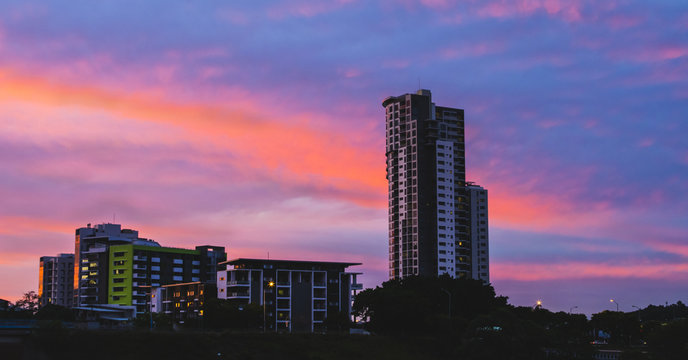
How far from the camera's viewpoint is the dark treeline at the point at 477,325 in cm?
10062

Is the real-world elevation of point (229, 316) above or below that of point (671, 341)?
below

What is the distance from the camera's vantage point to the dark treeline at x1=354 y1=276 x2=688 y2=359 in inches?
3962

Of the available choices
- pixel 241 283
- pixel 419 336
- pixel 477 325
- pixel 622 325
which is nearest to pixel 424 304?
pixel 419 336


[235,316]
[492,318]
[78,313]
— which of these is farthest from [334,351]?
[78,313]

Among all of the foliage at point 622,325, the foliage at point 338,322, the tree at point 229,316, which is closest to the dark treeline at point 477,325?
the foliage at point 622,325

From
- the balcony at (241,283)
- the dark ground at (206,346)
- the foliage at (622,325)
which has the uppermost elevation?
the balcony at (241,283)

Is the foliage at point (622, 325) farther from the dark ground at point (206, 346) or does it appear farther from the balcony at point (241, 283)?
the balcony at point (241, 283)

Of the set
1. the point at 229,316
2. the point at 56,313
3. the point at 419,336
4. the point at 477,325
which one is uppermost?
the point at 477,325

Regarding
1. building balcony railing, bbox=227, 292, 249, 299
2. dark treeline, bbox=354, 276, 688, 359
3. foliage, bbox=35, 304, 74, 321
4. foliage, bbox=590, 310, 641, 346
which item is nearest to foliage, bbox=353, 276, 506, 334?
dark treeline, bbox=354, 276, 688, 359

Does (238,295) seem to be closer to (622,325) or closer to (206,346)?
(206,346)

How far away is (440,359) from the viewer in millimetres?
119062

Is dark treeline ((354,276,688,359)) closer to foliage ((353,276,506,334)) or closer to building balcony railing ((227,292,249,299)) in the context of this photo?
foliage ((353,276,506,334))

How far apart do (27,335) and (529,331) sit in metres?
65.9

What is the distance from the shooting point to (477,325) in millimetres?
109375
